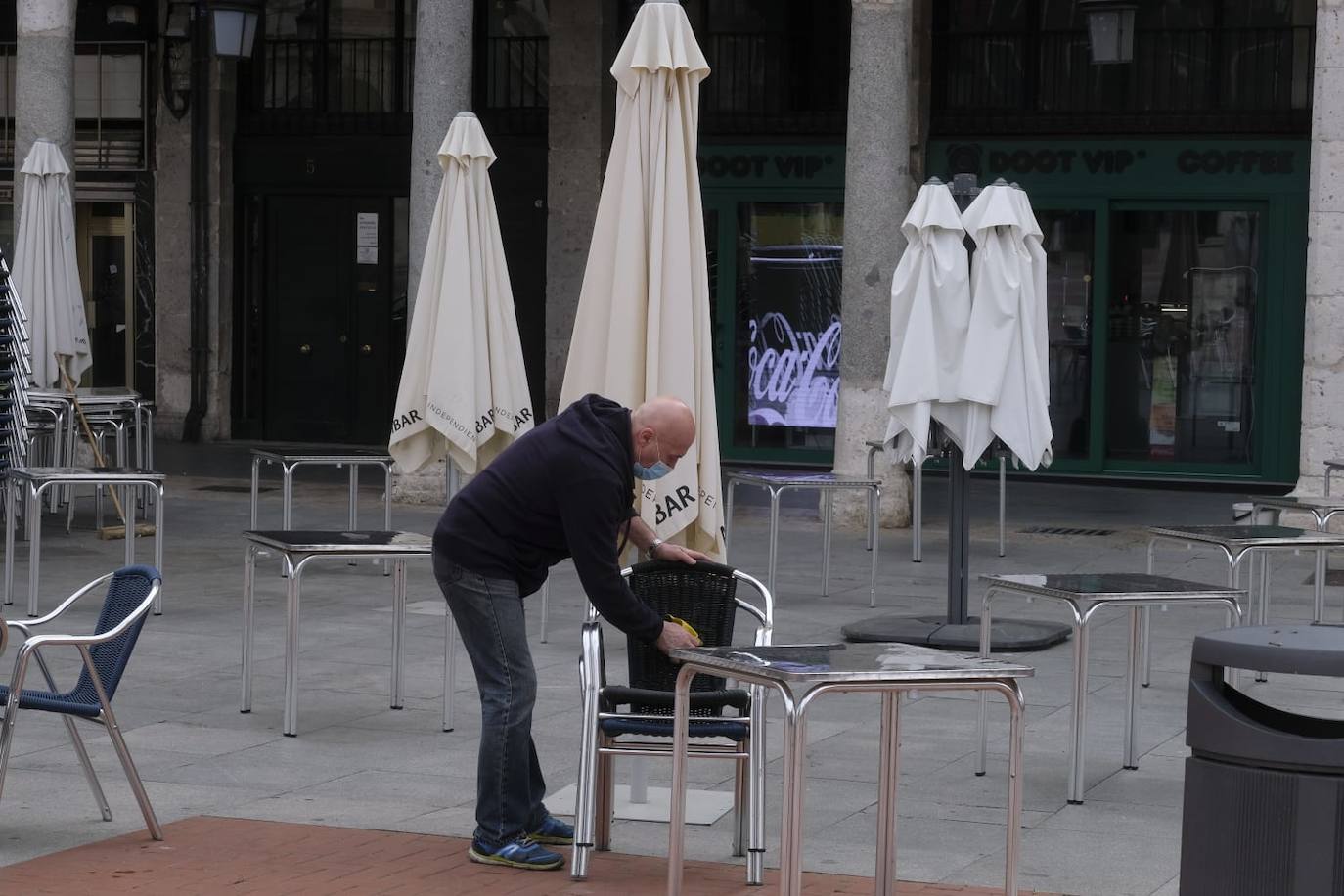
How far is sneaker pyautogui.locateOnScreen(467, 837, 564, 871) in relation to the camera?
20.1 feet

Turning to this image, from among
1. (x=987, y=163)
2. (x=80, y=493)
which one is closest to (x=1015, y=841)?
(x=80, y=493)

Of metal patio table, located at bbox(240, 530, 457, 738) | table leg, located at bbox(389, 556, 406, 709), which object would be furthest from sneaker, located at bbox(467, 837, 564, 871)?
table leg, located at bbox(389, 556, 406, 709)

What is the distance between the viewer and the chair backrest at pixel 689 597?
647 cm

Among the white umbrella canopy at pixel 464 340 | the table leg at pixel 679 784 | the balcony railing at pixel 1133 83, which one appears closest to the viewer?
the table leg at pixel 679 784

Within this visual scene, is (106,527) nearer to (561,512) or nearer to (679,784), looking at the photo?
(561,512)

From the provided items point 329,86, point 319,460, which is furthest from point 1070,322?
point 319,460

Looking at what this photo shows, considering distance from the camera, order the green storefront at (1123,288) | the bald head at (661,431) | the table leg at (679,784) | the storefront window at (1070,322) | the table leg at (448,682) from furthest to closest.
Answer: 1. the storefront window at (1070,322)
2. the green storefront at (1123,288)
3. the table leg at (448,682)
4. the bald head at (661,431)
5. the table leg at (679,784)

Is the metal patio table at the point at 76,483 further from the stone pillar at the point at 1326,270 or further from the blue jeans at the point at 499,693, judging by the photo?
the stone pillar at the point at 1326,270

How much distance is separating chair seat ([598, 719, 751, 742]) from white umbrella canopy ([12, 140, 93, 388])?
10523mm

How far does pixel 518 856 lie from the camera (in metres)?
6.12

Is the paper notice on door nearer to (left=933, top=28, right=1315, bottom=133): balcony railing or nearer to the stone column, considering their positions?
the stone column

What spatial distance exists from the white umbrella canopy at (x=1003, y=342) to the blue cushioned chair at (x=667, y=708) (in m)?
3.94

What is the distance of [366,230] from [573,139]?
2951 mm

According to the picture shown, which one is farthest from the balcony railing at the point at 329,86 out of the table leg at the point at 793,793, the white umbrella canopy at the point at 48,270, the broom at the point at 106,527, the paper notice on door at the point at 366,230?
the table leg at the point at 793,793
